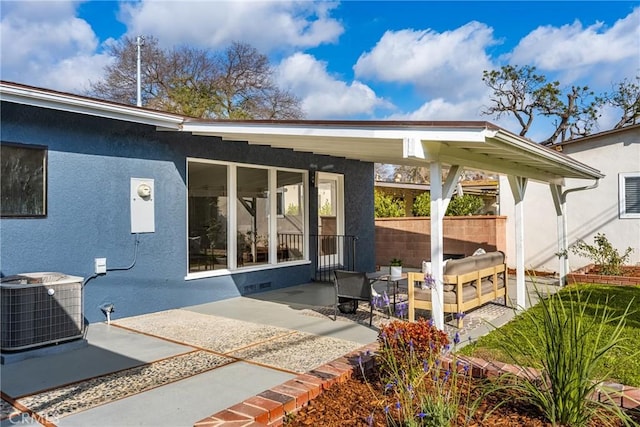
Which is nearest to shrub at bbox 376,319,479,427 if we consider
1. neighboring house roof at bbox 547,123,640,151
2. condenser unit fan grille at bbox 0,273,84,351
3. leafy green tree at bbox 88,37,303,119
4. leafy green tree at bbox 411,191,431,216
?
condenser unit fan grille at bbox 0,273,84,351

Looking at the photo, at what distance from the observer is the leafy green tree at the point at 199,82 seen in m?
25.1

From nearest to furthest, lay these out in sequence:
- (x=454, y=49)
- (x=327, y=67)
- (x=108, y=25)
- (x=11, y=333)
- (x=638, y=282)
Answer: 1. (x=11, y=333)
2. (x=638, y=282)
3. (x=454, y=49)
4. (x=108, y=25)
5. (x=327, y=67)

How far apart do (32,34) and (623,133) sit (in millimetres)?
18357

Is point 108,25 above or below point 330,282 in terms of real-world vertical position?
above

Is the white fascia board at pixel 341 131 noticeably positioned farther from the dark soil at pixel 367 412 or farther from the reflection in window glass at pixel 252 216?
the dark soil at pixel 367 412

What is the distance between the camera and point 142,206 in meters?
6.86

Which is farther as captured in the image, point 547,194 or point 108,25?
point 108,25

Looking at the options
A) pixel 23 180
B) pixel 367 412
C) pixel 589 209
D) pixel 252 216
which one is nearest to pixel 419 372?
pixel 367 412

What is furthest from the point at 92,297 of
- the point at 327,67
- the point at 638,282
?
the point at 327,67

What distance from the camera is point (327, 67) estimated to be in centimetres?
2603

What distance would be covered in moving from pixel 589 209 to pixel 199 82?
22.5 metres

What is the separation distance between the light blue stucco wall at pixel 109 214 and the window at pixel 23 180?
0.29 ft

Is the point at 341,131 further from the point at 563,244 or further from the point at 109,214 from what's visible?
the point at 563,244

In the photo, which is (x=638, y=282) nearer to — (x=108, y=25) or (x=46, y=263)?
(x=46, y=263)
